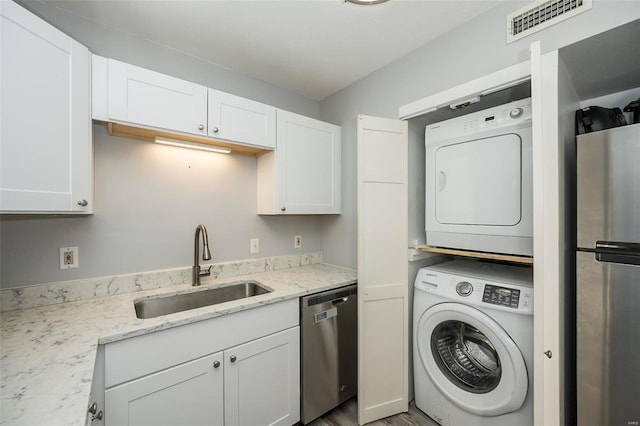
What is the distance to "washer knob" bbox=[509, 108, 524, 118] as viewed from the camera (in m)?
1.36

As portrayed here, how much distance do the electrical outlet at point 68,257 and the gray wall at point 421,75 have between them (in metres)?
1.82

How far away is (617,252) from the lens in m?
0.97

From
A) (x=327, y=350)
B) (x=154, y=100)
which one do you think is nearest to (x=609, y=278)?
(x=327, y=350)

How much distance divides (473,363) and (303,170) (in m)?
1.74

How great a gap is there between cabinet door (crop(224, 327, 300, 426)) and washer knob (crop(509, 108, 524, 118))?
1718 millimetres

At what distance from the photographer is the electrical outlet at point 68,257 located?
1490 mm

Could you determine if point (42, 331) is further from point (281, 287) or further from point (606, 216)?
point (606, 216)

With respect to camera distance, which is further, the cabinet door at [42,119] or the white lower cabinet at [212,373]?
the white lower cabinet at [212,373]

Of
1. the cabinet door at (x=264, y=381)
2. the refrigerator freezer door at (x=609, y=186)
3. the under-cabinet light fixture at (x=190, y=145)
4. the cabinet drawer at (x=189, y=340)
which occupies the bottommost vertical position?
the cabinet door at (x=264, y=381)

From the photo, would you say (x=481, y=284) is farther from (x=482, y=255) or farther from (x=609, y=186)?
(x=609, y=186)

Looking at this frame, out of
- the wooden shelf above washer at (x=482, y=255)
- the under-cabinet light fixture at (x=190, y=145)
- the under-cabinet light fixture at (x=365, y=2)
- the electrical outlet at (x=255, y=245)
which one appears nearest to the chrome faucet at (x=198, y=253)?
the electrical outlet at (x=255, y=245)

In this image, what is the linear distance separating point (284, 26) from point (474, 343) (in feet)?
7.43

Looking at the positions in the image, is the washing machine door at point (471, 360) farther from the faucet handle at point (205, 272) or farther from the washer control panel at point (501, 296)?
the faucet handle at point (205, 272)

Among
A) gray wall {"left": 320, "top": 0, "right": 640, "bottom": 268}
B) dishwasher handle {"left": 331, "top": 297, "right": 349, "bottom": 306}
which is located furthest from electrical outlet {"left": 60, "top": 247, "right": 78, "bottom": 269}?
gray wall {"left": 320, "top": 0, "right": 640, "bottom": 268}
